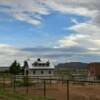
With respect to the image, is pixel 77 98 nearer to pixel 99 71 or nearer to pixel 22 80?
pixel 22 80

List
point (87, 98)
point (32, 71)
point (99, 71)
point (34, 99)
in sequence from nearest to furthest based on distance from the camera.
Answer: point (34, 99), point (87, 98), point (99, 71), point (32, 71)

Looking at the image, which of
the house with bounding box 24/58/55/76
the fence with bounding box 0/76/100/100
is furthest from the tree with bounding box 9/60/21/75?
the fence with bounding box 0/76/100/100

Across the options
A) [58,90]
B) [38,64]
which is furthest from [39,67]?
[58,90]

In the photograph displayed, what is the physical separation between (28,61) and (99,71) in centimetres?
1912

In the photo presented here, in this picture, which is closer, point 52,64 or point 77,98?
point 77,98

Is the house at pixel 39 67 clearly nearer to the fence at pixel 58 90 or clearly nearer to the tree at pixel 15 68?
the tree at pixel 15 68

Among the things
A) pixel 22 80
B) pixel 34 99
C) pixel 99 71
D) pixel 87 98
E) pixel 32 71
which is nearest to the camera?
pixel 34 99

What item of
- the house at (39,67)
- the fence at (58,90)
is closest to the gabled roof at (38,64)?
the house at (39,67)

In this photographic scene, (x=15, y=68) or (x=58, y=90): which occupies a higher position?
(x=15, y=68)

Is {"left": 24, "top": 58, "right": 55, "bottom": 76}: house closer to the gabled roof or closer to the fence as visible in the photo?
the gabled roof

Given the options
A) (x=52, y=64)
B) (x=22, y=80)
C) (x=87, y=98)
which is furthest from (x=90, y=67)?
(x=87, y=98)

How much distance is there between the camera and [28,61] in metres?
86.3

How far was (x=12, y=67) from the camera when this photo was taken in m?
81.1

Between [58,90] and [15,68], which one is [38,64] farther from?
[58,90]
